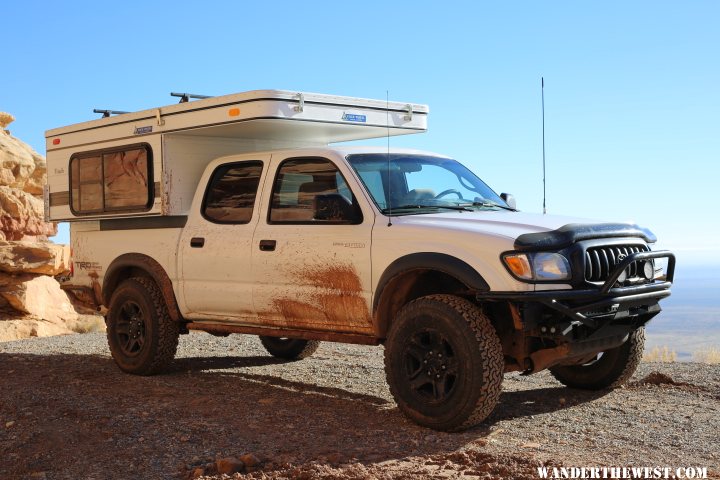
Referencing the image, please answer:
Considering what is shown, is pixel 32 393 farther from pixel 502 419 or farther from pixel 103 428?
pixel 502 419

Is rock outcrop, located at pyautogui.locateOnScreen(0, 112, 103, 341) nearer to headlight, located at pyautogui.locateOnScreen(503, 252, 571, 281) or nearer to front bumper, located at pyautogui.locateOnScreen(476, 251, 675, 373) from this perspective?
front bumper, located at pyautogui.locateOnScreen(476, 251, 675, 373)

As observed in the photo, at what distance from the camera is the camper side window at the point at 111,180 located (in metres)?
9.38

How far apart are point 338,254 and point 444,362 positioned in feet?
4.26

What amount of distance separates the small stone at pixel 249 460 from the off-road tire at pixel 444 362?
4.51 feet

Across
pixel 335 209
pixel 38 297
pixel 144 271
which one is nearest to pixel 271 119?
pixel 335 209

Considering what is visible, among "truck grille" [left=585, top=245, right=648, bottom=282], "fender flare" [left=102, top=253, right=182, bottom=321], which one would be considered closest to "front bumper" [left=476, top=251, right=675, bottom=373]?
"truck grille" [left=585, top=245, right=648, bottom=282]

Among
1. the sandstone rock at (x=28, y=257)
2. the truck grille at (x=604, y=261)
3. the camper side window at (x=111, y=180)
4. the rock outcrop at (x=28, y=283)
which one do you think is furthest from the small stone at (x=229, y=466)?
the sandstone rock at (x=28, y=257)

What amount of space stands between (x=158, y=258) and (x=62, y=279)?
194 cm

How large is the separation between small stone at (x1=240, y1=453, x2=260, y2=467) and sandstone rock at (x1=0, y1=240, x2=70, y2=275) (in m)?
14.4

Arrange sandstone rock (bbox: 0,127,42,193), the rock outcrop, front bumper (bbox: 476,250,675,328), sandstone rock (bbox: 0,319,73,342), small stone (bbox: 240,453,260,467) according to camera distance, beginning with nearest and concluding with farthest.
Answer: small stone (bbox: 240,453,260,467) < front bumper (bbox: 476,250,675,328) < sandstone rock (bbox: 0,319,73,342) < the rock outcrop < sandstone rock (bbox: 0,127,42,193)

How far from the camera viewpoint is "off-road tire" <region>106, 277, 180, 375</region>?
361 inches

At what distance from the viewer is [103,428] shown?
689cm

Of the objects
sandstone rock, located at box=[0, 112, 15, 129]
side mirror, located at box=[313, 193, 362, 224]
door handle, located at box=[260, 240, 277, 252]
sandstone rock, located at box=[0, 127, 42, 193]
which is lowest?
door handle, located at box=[260, 240, 277, 252]

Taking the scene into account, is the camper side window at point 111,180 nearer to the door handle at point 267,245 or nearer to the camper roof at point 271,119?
the camper roof at point 271,119
